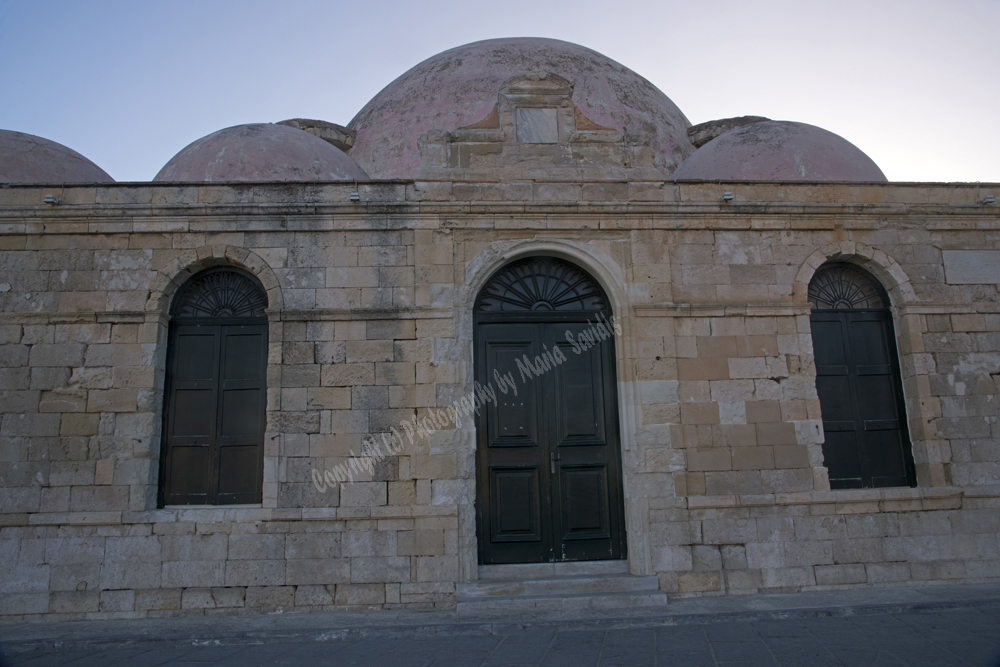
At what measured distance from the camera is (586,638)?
5184 millimetres

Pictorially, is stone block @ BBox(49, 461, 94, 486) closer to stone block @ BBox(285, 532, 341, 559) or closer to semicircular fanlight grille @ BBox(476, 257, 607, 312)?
stone block @ BBox(285, 532, 341, 559)

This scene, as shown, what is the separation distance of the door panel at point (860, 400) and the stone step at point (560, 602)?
2.56 m

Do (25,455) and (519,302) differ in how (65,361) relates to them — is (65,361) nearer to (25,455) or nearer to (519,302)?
(25,455)

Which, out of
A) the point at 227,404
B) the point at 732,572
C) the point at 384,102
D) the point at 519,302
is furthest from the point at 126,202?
the point at 732,572

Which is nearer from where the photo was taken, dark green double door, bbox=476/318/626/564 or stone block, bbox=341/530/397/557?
stone block, bbox=341/530/397/557

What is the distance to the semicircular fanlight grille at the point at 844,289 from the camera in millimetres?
7289

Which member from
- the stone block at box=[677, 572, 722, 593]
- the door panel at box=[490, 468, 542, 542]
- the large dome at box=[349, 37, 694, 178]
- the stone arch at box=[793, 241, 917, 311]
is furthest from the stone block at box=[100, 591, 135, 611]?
the stone arch at box=[793, 241, 917, 311]

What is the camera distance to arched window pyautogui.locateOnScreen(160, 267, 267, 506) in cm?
660

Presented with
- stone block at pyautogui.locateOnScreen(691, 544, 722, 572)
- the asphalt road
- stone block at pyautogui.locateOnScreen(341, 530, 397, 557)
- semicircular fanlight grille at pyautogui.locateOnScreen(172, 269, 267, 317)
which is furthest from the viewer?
semicircular fanlight grille at pyautogui.locateOnScreen(172, 269, 267, 317)

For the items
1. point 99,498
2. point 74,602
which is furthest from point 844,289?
point 74,602

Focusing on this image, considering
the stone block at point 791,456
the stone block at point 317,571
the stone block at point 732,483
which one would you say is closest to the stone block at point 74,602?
the stone block at point 317,571

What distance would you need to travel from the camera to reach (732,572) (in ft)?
20.8

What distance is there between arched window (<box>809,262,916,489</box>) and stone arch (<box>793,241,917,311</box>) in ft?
0.45

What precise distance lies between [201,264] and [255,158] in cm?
199
